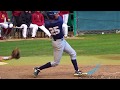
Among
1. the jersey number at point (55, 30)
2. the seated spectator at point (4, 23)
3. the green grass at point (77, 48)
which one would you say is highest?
the jersey number at point (55, 30)

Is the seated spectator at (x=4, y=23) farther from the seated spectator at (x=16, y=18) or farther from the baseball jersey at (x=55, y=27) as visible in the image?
the baseball jersey at (x=55, y=27)

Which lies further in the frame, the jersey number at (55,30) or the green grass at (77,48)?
the green grass at (77,48)

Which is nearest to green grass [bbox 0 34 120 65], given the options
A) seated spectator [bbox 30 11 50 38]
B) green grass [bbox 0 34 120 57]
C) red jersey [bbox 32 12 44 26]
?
green grass [bbox 0 34 120 57]

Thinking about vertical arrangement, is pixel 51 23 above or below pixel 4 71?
above

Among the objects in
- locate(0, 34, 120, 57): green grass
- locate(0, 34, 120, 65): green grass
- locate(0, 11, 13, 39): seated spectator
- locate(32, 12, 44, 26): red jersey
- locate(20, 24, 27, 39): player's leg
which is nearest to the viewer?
locate(0, 34, 120, 65): green grass

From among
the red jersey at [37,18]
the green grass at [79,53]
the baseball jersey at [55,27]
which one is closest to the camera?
the baseball jersey at [55,27]

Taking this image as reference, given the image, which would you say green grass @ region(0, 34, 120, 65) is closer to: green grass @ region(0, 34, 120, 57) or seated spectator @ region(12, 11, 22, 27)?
green grass @ region(0, 34, 120, 57)

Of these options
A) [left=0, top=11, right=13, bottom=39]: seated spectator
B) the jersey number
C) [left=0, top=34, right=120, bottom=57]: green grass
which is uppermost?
the jersey number

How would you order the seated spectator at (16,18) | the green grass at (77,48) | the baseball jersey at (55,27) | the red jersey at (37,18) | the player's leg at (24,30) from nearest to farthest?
1. the baseball jersey at (55,27)
2. the green grass at (77,48)
3. the player's leg at (24,30)
4. the red jersey at (37,18)
5. the seated spectator at (16,18)

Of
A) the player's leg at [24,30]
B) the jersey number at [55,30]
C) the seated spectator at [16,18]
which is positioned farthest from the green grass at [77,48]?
the jersey number at [55,30]
